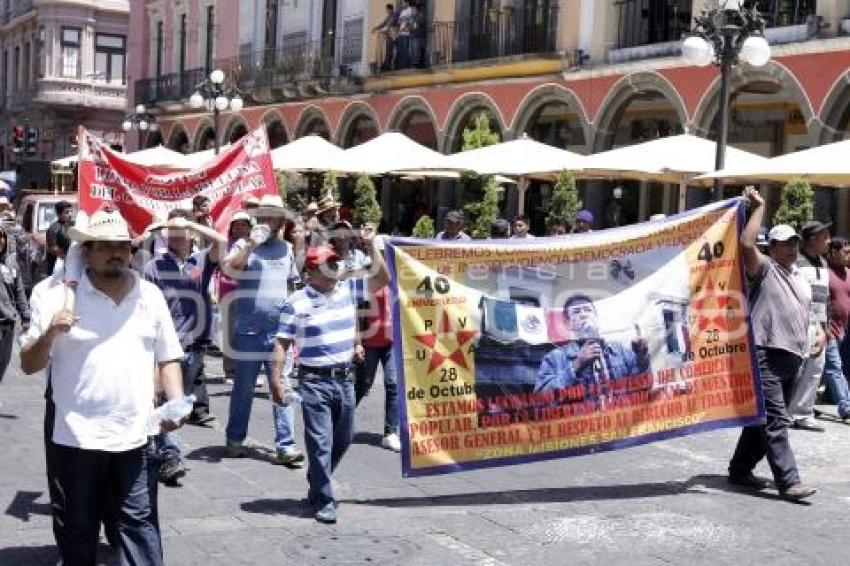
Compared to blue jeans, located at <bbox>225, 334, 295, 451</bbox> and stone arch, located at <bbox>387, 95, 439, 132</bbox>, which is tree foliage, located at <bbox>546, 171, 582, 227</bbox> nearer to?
stone arch, located at <bbox>387, 95, 439, 132</bbox>

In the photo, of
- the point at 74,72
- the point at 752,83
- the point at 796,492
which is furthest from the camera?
the point at 74,72

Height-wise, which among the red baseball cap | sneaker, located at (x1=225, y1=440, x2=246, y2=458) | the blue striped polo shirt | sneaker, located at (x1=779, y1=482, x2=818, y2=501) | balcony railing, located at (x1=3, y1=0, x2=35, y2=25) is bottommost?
sneaker, located at (x1=225, y1=440, x2=246, y2=458)

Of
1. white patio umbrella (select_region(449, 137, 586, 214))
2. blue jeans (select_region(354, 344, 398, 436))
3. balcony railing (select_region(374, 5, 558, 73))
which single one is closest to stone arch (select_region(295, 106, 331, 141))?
balcony railing (select_region(374, 5, 558, 73))

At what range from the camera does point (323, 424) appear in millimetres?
6715

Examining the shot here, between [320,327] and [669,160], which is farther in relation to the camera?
[669,160]

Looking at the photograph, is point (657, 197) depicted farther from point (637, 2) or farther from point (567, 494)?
point (567, 494)

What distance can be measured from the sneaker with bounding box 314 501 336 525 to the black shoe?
9.42 ft

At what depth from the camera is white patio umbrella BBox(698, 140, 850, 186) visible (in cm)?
1309

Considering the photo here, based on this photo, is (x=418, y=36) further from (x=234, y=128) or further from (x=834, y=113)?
(x=834, y=113)

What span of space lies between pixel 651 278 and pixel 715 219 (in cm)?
61

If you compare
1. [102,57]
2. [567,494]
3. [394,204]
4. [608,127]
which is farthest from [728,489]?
[102,57]

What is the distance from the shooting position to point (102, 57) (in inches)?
1972

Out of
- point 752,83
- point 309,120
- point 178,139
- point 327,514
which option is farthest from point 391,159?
point 178,139

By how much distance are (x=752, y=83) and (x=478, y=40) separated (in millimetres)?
7351
